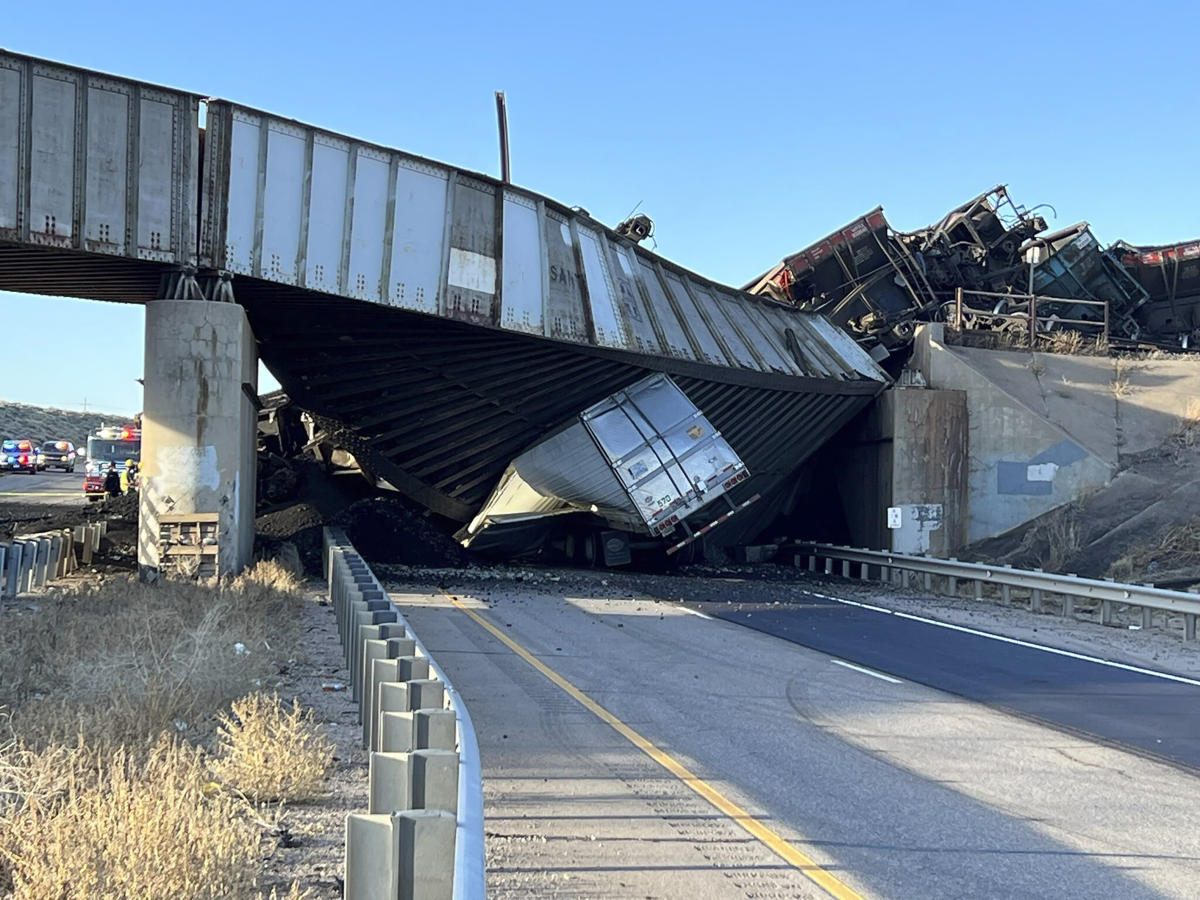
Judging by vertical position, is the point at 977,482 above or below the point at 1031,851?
above

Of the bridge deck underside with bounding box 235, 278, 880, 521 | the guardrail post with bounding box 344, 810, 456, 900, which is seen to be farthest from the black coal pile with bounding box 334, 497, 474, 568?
the guardrail post with bounding box 344, 810, 456, 900

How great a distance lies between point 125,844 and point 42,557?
14.2 m

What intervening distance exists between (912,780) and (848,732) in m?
1.43

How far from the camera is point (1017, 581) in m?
19.3

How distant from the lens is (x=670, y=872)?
5406 millimetres

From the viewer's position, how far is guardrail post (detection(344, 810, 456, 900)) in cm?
325

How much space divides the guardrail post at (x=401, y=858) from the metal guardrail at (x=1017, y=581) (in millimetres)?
14639

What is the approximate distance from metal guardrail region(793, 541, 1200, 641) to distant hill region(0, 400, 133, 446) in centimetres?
9242

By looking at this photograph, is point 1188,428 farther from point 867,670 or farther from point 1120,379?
point 867,670

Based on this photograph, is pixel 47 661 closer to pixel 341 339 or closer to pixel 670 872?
pixel 670 872

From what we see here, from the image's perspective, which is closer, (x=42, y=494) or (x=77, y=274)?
(x=77, y=274)

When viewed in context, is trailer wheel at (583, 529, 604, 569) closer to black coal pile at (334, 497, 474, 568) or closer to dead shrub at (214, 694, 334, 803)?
black coal pile at (334, 497, 474, 568)

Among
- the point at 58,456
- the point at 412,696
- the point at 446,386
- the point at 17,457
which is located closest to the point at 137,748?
the point at 412,696

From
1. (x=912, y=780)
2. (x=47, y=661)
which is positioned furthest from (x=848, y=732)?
(x=47, y=661)
